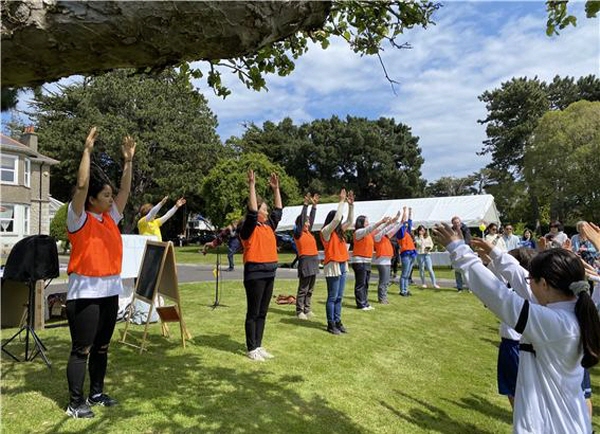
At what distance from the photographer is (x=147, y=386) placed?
5.19 metres

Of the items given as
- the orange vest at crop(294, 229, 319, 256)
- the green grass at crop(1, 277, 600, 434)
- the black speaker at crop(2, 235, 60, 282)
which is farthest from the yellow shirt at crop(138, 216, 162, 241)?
the orange vest at crop(294, 229, 319, 256)

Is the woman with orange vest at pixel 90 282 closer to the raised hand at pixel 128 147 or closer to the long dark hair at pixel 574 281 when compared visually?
the raised hand at pixel 128 147

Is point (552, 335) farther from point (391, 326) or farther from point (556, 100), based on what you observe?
point (556, 100)

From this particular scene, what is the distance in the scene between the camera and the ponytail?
2623 mm

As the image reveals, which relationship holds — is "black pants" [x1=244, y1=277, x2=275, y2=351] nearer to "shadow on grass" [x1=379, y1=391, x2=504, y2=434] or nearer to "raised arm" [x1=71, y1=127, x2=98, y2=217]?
"shadow on grass" [x1=379, y1=391, x2=504, y2=434]

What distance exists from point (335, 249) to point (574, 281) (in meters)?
5.90

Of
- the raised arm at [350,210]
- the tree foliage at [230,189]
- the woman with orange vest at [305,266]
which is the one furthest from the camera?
the tree foliage at [230,189]

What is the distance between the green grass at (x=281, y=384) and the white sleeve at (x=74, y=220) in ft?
5.73

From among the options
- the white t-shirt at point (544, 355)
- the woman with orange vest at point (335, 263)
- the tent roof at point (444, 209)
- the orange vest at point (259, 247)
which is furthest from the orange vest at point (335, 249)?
the tent roof at point (444, 209)

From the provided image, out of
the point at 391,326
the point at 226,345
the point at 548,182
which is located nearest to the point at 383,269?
the point at 391,326

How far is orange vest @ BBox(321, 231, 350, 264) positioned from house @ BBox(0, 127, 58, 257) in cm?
2836

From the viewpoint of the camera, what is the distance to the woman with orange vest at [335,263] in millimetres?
8164

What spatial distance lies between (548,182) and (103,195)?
126 feet

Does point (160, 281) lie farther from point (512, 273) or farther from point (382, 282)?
point (382, 282)
